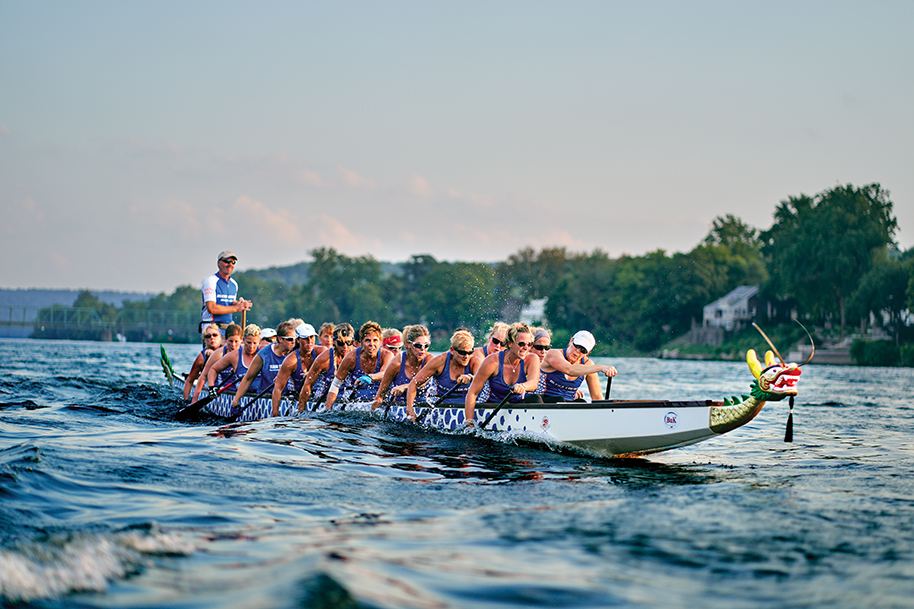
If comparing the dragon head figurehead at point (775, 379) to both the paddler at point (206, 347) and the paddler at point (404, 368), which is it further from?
the paddler at point (206, 347)

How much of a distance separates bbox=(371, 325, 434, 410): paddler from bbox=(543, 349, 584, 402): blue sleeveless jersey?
1.76 metres

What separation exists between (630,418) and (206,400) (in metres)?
8.17

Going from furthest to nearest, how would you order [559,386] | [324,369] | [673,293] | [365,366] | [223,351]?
[673,293] < [223,351] < [324,369] < [365,366] < [559,386]

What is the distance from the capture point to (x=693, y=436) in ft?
28.8

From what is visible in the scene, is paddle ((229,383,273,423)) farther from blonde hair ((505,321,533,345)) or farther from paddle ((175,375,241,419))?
blonde hair ((505,321,533,345))

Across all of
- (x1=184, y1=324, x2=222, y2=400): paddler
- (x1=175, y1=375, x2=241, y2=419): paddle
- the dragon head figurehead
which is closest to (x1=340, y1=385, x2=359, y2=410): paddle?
(x1=175, y1=375, x2=241, y2=419): paddle

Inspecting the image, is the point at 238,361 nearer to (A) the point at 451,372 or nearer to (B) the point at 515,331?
(A) the point at 451,372

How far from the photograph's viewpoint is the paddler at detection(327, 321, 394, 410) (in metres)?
11.9

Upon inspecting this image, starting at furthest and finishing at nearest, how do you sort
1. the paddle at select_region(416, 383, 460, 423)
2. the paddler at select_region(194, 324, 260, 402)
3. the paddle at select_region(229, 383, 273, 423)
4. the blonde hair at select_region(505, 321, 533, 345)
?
the paddler at select_region(194, 324, 260, 402) < the paddle at select_region(229, 383, 273, 423) < the paddle at select_region(416, 383, 460, 423) < the blonde hair at select_region(505, 321, 533, 345)

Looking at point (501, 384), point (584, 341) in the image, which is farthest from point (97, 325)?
point (584, 341)

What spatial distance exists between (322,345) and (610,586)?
9036mm

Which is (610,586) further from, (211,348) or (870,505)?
(211,348)

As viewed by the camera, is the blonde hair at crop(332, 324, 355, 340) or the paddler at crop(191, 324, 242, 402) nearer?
the blonde hair at crop(332, 324, 355, 340)

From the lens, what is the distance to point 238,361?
13.9m
